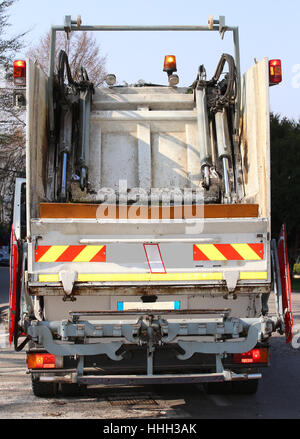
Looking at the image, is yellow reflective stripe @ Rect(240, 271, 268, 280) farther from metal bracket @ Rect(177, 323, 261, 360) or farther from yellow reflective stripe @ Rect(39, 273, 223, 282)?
metal bracket @ Rect(177, 323, 261, 360)

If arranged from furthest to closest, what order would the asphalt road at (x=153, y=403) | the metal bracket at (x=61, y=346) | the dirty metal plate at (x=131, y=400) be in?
the dirty metal plate at (x=131, y=400) < the asphalt road at (x=153, y=403) < the metal bracket at (x=61, y=346)

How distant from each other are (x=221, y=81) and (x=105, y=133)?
1.36 meters

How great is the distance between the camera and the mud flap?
5363 mm

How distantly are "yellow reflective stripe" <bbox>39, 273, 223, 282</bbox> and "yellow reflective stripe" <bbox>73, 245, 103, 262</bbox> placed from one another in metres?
0.13

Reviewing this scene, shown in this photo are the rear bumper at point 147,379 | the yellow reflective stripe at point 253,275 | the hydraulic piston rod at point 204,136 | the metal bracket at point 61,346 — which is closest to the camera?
the rear bumper at point 147,379

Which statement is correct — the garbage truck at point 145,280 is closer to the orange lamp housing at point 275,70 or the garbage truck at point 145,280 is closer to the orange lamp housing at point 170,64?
the orange lamp housing at point 275,70

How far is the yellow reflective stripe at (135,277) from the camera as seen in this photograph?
519 centimetres

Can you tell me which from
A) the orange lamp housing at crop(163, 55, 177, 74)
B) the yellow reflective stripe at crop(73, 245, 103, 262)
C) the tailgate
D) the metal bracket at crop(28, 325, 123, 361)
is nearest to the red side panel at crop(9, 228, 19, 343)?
the tailgate

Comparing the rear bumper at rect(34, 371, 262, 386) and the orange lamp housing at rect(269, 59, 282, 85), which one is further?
the orange lamp housing at rect(269, 59, 282, 85)

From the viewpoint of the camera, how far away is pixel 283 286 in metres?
5.42

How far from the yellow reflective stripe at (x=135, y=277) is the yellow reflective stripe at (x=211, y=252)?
0.13m

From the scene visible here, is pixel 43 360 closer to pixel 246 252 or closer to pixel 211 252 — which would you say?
pixel 211 252

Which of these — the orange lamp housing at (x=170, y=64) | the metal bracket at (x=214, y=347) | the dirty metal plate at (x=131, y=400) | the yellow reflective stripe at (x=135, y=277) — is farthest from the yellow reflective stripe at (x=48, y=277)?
the orange lamp housing at (x=170, y=64)
